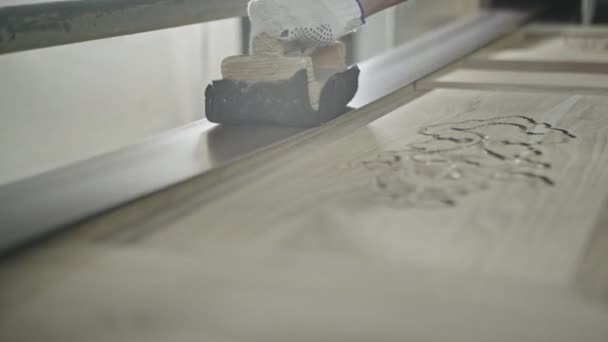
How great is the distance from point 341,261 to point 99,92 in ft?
8.07

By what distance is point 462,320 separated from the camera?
2.30ft

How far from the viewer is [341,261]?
0.79 m

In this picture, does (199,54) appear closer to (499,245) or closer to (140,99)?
(140,99)

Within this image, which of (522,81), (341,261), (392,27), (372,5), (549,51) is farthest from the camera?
(392,27)


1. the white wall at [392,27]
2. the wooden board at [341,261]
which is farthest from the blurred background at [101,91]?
the wooden board at [341,261]

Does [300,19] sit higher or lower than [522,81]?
higher

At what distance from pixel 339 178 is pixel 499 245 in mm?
320

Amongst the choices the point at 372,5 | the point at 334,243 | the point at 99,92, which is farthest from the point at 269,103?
the point at 99,92

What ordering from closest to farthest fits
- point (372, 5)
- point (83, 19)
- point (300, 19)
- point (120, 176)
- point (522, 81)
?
point (120, 176), point (83, 19), point (300, 19), point (372, 5), point (522, 81)

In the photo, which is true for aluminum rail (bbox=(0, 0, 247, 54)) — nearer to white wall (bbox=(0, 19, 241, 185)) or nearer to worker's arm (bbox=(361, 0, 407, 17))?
worker's arm (bbox=(361, 0, 407, 17))

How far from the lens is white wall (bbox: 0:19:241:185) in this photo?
2693 mm

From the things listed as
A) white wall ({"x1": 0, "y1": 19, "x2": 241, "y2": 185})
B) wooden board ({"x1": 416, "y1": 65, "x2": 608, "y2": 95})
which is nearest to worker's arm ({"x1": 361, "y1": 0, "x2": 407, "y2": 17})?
wooden board ({"x1": 416, "y1": 65, "x2": 608, "y2": 95})

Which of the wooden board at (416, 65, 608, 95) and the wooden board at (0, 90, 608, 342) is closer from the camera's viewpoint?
the wooden board at (0, 90, 608, 342)

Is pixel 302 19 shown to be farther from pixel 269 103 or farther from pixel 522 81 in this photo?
pixel 522 81
